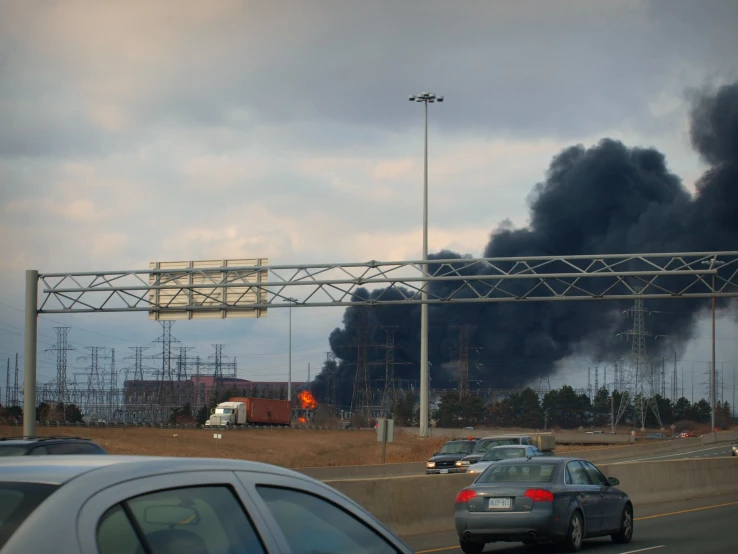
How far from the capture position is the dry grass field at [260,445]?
55.3 metres

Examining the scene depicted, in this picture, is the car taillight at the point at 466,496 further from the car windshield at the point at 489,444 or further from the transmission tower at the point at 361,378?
the transmission tower at the point at 361,378

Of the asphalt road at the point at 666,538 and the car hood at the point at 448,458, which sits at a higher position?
the asphalt road at the point at 666,538

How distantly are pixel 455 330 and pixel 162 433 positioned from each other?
333 feet

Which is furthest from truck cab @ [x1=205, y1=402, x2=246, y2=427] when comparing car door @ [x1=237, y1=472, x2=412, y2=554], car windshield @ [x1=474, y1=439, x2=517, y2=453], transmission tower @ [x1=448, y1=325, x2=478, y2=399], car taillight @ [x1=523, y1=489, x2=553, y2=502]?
car door @ [x1=237, y1=472, x2=412, y2=554]

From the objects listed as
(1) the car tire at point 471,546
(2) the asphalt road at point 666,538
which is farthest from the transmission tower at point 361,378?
(1) the car tire at point 471,546

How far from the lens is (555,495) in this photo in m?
15.0

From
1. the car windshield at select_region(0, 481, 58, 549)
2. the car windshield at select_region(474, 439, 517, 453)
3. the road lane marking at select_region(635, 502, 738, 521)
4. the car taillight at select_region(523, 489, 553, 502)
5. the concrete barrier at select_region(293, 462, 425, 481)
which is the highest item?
the car windshield at select_region(0, 481, 58, 549)

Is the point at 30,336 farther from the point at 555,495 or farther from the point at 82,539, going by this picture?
the point at 82,539

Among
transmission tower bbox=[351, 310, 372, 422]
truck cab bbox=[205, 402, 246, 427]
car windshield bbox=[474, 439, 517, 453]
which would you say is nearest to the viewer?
car windshield bbox=[474, 439, 517, 453]

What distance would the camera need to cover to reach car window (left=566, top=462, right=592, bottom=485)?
51.6ft

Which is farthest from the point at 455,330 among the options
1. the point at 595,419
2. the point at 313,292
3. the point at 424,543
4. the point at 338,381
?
the point at 424,543

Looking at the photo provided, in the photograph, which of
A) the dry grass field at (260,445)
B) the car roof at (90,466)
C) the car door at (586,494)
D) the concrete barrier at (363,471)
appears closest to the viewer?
the car roof at (90,466)

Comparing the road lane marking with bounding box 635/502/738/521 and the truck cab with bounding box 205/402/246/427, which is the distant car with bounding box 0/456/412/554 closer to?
the road lane marking with bounding box 635/502/738/521

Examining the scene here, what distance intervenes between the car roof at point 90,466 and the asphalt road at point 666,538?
40.3 feet
